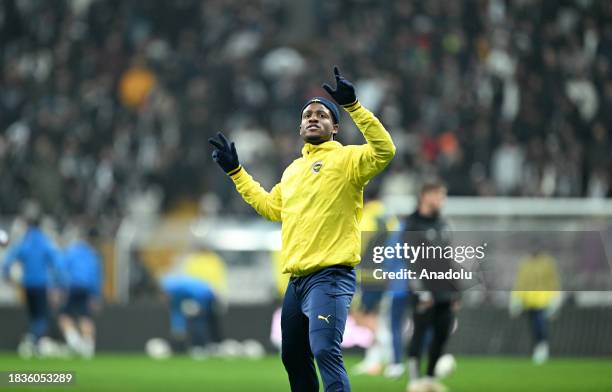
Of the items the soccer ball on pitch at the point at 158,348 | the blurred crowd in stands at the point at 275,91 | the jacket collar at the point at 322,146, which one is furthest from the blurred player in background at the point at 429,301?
the blurred crowd in stands at the point at 275,91

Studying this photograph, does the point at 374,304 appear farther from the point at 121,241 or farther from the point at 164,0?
the point at 164,0

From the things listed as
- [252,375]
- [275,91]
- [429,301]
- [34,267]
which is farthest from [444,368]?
[275,91]

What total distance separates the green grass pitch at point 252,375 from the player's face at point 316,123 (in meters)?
5.23

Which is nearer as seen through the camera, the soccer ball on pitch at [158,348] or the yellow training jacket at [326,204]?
the yellow training jacket at [326,204]

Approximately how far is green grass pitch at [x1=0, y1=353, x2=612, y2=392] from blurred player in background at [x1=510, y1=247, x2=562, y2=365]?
47 centimetres

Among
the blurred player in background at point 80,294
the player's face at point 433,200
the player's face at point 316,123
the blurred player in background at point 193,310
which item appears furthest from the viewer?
the blurred player in background at point 193,310

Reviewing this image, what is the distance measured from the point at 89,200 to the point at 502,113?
8019mm

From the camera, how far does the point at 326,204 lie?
9164 mm

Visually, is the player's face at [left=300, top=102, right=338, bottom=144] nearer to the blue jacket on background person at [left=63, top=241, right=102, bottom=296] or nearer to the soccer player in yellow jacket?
→ the soccer player in yellow jacket

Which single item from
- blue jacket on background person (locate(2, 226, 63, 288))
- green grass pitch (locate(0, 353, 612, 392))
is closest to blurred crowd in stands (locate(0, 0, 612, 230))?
blue jacket on background person (locate(2, 226, 63, 288))

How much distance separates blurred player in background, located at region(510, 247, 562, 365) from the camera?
69.5 feet

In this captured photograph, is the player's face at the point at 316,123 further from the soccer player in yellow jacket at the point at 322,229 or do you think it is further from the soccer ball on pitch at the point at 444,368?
the soccer ball on pitch at the point at 444,368

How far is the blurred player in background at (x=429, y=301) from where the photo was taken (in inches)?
531

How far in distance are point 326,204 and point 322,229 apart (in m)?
0.18
